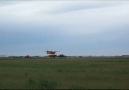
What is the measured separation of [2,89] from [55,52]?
155m

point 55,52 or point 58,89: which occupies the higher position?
point 55,52

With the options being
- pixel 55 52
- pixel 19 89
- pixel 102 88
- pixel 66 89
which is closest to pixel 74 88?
pixel 66 89

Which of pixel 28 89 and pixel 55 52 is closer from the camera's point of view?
pixel 28 89

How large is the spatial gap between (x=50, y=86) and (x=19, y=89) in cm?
199

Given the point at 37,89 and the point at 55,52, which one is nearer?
the point at 37,89

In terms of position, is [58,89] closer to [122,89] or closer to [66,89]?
[66,89]

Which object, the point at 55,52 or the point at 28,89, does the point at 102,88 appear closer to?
the point at 28,89

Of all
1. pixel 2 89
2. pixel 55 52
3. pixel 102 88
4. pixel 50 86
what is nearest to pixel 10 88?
pixel 2 89

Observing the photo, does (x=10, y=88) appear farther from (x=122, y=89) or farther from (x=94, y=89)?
(x=122, y=89)

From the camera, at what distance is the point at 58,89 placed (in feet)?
70.5

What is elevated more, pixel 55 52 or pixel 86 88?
pixel 55 52

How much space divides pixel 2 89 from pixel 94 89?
214 inches

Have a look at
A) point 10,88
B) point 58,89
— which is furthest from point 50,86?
point 10,88

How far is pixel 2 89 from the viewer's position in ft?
69.7
